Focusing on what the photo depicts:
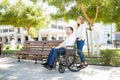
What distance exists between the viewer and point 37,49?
10.4 metres

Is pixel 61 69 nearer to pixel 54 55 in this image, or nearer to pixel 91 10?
pixel 54 55

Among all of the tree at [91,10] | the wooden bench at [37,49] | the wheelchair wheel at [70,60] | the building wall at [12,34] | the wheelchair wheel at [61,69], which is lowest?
the wheelchair wheel at [61,69]

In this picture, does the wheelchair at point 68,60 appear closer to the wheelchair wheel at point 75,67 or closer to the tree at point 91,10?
the wheelchair wheel at point 75,67

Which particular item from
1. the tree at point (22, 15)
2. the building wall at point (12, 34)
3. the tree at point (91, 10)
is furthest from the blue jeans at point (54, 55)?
the building wall at point (12, 34)

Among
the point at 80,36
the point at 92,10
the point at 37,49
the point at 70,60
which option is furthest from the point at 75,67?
the point at 92,10

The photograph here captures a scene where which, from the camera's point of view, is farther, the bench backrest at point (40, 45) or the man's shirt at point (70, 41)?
the bench backrest at point (40, 45)

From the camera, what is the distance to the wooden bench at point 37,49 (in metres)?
9.78

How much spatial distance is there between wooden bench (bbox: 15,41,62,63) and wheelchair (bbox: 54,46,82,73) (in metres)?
1.62

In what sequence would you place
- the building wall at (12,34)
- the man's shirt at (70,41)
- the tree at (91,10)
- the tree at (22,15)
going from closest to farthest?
1. the man's shirt at (70,41)
2. the tree at (91,10)
3. the tree at (22,15)
4. the building wall at (12,34)

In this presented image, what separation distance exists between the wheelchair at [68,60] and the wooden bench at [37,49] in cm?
162

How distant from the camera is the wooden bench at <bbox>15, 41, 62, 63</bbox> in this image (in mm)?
9781

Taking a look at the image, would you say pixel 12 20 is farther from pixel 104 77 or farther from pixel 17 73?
pixel 104 77

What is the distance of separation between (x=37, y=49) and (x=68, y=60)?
9.13 ft

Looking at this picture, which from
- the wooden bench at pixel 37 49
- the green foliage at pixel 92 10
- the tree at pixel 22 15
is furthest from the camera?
the tree at pixel 22 15
